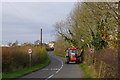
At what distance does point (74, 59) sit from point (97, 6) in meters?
35.5

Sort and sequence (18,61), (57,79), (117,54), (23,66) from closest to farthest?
(117,54), (57,79), (18,61), (23,66)

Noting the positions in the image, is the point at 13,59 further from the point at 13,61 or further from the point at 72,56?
the point at 72,56

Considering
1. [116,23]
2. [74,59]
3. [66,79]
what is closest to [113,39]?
[116,23]

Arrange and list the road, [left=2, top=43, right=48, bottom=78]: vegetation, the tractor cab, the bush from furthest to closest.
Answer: the tractor cab
the bush
[left=2, top=43, right=48, bottom=78]: vegetation
the road

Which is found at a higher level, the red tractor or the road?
the red tractor

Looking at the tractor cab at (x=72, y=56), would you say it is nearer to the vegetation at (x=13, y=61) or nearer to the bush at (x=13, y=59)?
the vegetation at (x=13, y=61)

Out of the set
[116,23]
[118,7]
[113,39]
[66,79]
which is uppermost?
[118,7]

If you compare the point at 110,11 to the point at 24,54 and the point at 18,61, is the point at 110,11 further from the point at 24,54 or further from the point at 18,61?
the point at 24,54

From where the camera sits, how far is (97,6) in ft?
38.7

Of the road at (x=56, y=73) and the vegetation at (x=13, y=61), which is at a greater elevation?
the vegetation at (x=13, y=61)

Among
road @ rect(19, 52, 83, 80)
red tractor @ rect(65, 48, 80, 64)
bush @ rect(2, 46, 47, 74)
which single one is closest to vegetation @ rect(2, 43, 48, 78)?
bush @ rect(2, 46, 47, 74)

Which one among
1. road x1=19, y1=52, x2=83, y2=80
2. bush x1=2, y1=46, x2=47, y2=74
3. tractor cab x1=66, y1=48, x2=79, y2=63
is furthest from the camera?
tractor cab x1=66, y1=48, x2=79, y2=63

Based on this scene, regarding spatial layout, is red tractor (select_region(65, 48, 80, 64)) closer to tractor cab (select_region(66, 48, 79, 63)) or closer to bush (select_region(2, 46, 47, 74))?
tractor cab (select_region(66, 48, 79, 63))

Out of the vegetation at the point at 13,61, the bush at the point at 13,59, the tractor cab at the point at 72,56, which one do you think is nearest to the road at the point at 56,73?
the vegetation at the point at 13,61
